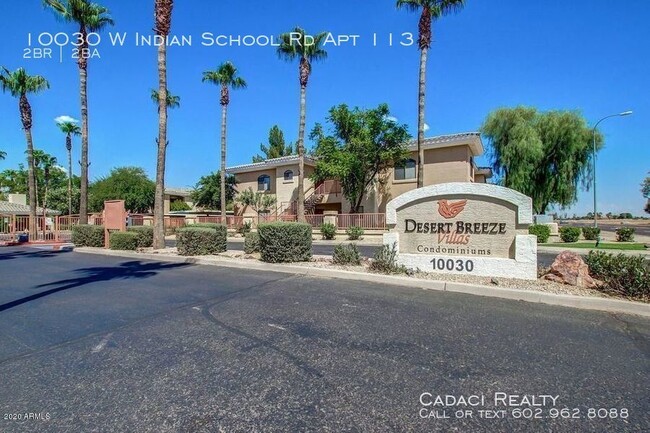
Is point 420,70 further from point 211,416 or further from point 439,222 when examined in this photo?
point 211,416

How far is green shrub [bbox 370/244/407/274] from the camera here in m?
8.18

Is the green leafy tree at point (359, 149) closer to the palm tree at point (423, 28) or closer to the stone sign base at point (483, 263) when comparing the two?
the palm tree at point (423, 28)

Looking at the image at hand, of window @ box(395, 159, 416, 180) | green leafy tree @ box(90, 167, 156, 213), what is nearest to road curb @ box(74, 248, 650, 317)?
window @ box(395, 159, 416, 180)

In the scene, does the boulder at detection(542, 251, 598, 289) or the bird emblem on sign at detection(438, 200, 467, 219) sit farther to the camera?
the bird emblem on sign at detection(438, 200, 467, 219)

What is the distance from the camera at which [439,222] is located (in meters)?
8.19

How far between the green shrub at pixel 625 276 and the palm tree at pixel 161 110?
14.9m

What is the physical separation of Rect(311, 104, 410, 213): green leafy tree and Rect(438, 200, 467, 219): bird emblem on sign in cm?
1708

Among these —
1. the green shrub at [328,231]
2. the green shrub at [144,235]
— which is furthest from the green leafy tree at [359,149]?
the green shrub at [144,235]

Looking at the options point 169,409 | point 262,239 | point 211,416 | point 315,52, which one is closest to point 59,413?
point 169,409

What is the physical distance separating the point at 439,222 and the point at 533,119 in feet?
90.8

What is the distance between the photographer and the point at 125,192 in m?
48.6

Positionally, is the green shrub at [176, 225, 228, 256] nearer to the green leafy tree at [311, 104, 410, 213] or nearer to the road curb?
the road curb

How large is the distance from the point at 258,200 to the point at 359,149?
36.4 ft

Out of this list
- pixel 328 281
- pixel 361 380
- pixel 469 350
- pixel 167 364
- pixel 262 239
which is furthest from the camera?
pixel 262 239
